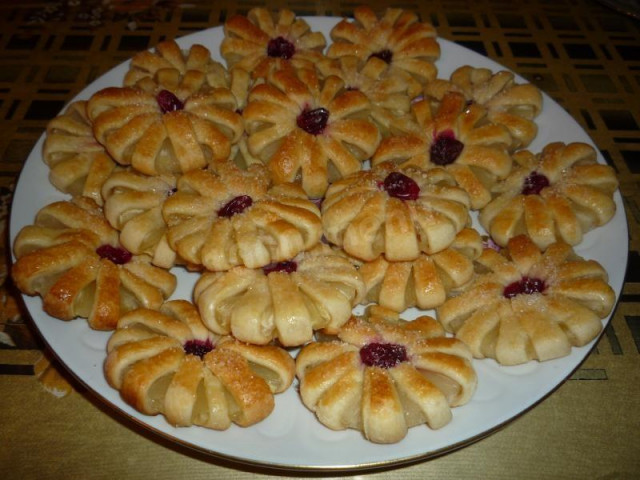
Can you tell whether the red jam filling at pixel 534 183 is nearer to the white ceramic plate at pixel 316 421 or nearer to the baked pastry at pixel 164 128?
the white ceramic plate at pixel 316 421

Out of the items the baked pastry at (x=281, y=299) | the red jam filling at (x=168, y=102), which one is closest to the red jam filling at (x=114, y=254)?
the baked pastry at (x=281, y=299)

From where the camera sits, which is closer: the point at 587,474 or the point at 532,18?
the point at 587,474

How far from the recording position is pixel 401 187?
2.07 m

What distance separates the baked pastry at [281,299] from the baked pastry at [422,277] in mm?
117

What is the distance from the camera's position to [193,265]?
2057mm

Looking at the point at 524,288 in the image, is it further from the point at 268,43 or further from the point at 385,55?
the point at 268,43

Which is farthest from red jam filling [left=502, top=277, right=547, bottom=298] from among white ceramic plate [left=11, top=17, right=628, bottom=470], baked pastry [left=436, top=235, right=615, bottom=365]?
white ceramic plate [left=11, top=17, right=628, bottom=470]

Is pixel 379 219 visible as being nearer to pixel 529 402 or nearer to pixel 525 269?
pixel 525 269

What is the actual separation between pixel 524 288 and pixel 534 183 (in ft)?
1.67

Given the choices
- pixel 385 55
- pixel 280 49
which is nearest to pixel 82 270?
pixel 280 49

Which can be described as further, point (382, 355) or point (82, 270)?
point (82, 270)

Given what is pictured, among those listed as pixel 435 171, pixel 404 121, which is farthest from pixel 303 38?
pixel 435 171

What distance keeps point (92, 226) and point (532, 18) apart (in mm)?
3264

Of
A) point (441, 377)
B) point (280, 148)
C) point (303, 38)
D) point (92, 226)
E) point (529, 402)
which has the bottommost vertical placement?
point (529, 402)
